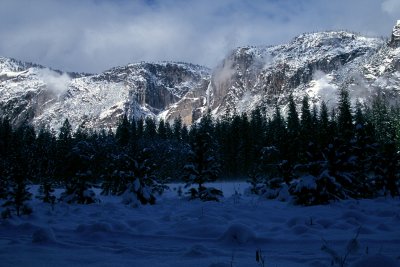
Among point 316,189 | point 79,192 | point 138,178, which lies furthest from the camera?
point 138,178

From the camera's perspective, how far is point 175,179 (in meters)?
58.5

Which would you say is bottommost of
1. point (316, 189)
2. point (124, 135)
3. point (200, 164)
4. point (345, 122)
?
point (316, 189)

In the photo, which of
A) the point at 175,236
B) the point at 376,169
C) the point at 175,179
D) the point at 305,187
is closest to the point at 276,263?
the point at 175,236

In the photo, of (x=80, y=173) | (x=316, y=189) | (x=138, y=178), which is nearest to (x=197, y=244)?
(x=316, y=189)

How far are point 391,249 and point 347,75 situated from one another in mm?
211160

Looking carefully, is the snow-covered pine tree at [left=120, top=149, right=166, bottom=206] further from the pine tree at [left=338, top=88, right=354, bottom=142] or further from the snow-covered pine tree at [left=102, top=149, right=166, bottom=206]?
the pine tree at [left=338, top=88, right=354, bottom=142]

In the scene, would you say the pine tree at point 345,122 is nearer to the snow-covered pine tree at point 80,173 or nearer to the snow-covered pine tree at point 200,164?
the snow-covered pine tree at point 200,164

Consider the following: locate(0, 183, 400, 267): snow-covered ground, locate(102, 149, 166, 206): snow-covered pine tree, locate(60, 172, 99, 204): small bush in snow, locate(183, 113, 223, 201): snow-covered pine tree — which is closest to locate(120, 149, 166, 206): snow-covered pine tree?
locate(102, 149, 166, 206): snow-covered pine tree

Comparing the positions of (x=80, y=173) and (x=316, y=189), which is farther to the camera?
(x=80, y=173)

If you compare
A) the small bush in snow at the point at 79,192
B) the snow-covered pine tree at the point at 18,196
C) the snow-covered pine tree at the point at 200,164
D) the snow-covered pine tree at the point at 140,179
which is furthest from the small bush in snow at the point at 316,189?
the small bush in snow at the point at 79,192

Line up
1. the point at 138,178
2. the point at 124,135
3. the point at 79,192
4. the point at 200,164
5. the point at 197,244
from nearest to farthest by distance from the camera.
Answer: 1. the point at 197,244
2. the point at 79,192
3. the point at 138,178
4. the point at 200,164
5. the point at 124,135

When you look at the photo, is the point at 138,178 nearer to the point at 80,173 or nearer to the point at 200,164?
the point at 80,173

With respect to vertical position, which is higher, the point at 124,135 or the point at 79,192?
the point at 124,135

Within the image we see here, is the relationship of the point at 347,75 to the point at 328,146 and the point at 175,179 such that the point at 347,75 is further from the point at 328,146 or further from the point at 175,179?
the point at 328,146
